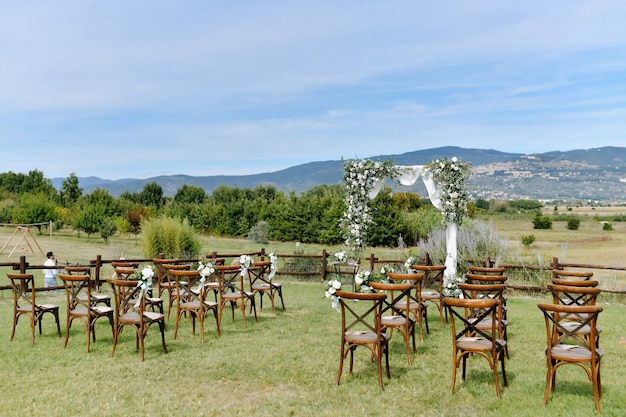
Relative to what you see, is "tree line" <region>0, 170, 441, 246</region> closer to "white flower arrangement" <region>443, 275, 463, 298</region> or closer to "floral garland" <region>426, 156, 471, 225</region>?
"floral garland" <region>426, 156, 471, 225</region>

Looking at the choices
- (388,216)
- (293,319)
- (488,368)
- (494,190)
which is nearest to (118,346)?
(293,319)

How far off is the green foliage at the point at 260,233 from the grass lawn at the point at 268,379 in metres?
24.6

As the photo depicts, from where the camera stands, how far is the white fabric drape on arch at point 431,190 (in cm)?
1174

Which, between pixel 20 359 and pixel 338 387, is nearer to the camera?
pixel 338 387

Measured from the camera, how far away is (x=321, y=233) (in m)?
31.7

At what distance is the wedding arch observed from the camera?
38.7 ft

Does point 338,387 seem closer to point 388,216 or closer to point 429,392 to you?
point 429,392

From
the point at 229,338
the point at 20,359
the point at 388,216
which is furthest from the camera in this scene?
the point at 388,216

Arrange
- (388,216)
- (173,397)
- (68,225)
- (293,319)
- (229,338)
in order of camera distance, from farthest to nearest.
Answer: (68,225)
(388,216)
(293,319)
(229,338)
(173,397)

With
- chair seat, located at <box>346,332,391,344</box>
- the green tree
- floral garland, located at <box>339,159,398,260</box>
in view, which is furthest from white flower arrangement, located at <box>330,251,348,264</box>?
the green tree

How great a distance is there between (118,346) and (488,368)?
498 centimetres

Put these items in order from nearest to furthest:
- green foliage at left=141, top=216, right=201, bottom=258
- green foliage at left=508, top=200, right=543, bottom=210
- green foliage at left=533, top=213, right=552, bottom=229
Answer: green foliage at left=141, top=216, right=201, bottom=258, green foliage at left=533, top=213, right=552, bottom=229, green foliage at left=508, top=200, right=543, bottom=210

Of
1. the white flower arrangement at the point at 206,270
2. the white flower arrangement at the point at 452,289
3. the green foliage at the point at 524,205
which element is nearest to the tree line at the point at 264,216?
the white flower arrangement at the point at 452,289

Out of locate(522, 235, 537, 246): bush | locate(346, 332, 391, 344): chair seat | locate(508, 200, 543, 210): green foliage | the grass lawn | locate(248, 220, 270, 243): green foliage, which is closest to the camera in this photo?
the grass lawn
